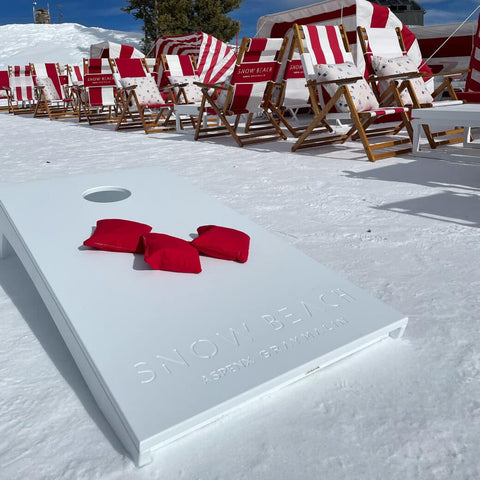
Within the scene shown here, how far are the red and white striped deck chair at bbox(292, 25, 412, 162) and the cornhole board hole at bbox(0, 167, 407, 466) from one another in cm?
255

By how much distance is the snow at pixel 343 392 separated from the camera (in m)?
0.92

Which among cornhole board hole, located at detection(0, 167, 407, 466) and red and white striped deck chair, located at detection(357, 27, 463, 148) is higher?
red and white striped deck chair, located at detection(357, 27, 463, 148)

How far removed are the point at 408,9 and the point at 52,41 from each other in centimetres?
2626

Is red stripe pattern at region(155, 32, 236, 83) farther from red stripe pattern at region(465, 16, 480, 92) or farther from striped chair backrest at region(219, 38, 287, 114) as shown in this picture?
red stripe pattern at region(465, 16, 480, 92)

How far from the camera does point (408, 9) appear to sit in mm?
33750

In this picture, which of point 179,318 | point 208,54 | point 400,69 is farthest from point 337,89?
point 208,54

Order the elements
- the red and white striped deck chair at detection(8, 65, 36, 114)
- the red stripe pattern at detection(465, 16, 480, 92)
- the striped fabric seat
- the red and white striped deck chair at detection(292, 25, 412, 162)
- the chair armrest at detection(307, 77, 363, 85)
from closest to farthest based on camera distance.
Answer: the chair armrest at detection(307, 77, 363, 85) → the red and white striped deck chair at detection(292, 25, 412, 162) → the red stripe pattern at detection(465, 16, 480, 92) → the striped fabric seat → the red and white striped deck chair at detection(8, 65, 36, 114)

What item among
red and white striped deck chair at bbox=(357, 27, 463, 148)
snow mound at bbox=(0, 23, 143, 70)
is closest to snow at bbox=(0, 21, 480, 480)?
red and white striped deck chair at bbox=(357, 27, 463, 148)

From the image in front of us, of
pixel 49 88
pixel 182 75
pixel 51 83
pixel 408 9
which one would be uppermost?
pixel 408 9

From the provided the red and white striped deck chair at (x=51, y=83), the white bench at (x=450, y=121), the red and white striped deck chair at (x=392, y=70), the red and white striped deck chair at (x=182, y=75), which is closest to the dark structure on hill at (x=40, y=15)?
the red and white striped deck chair at (x=51, y=83)

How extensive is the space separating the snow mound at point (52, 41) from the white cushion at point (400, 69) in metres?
26.5

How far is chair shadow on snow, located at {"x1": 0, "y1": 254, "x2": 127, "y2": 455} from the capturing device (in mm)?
1057

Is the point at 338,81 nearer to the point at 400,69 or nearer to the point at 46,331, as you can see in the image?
the point at 400,69

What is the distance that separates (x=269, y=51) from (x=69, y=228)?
421cm
